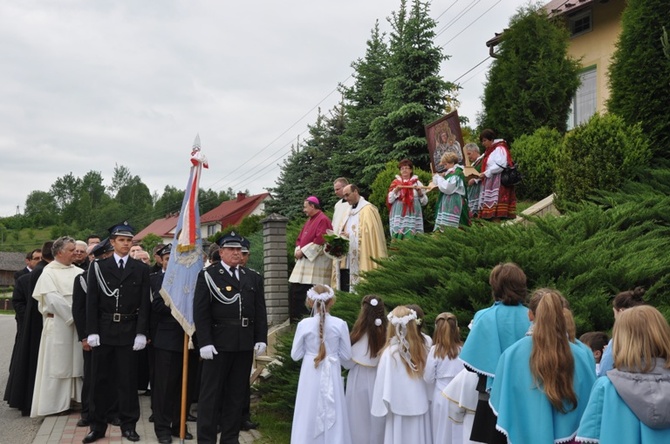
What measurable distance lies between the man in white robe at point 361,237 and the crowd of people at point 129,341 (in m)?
3.12

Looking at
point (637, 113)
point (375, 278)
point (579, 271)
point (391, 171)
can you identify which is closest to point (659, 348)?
point (579, 271)

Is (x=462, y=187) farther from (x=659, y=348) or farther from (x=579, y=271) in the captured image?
(x=659, y=348)

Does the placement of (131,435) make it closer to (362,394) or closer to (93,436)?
(93,436)

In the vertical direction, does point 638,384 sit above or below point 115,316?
below

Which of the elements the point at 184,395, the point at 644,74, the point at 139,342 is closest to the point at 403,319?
the point at 184,395

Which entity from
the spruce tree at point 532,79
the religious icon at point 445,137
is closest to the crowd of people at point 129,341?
the religious icon at point 445,137

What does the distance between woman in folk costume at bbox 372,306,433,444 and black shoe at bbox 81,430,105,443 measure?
331 centimetres

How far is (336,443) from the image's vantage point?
7316 mm

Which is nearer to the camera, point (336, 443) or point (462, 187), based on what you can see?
point (336, 443)

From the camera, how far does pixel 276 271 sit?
1382cm

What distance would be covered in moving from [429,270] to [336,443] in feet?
8.66

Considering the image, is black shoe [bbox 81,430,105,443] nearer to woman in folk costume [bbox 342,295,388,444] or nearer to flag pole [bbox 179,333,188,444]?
flag pole [bbox 179,333,188,444]

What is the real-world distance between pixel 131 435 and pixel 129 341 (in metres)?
1.03

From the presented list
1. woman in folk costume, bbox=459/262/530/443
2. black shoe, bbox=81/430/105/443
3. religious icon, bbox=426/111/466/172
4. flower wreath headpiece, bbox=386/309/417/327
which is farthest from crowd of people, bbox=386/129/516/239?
woman in folk costume, bbox=459/262/530/443
